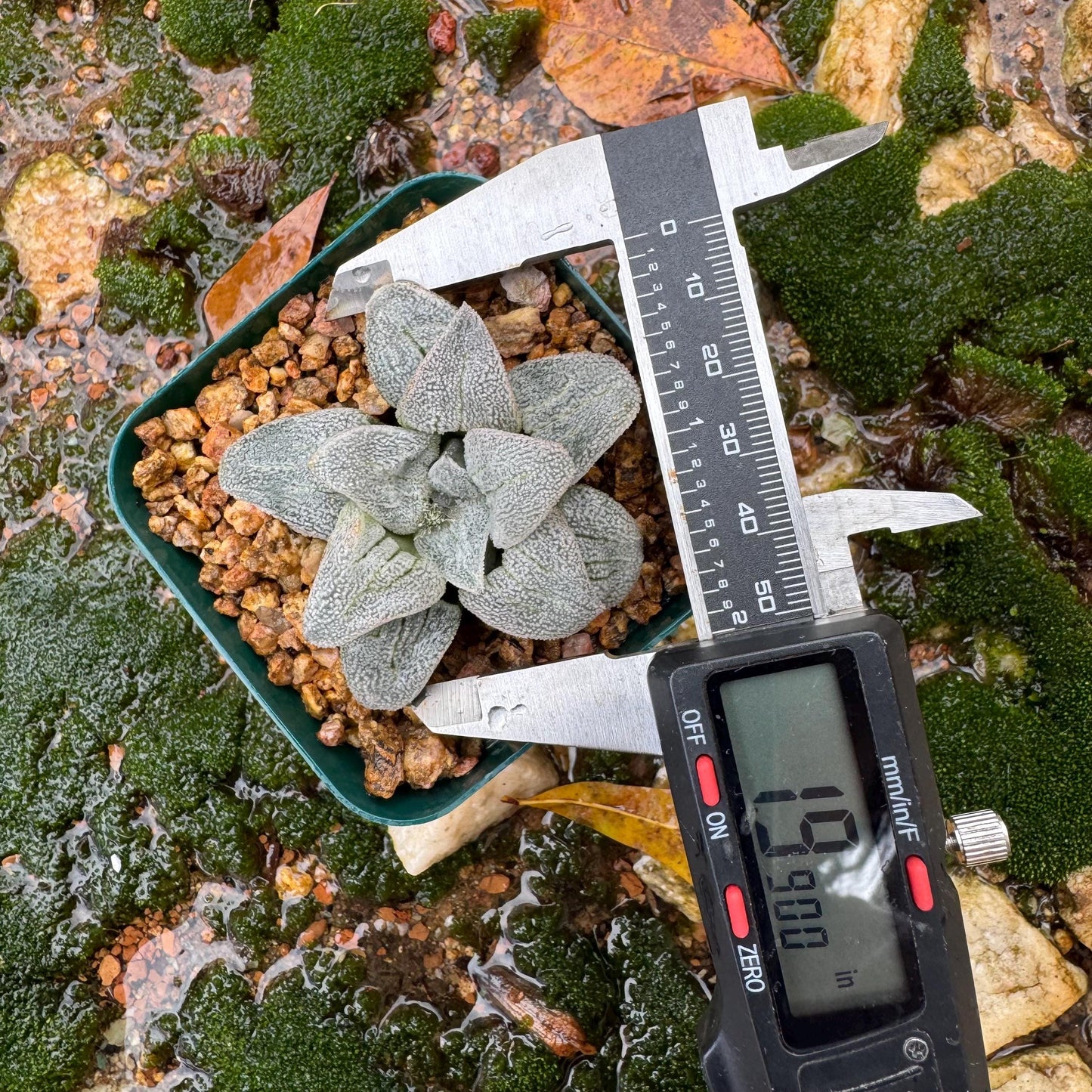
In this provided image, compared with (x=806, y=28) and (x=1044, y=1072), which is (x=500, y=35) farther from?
(x=1044, y=1072)

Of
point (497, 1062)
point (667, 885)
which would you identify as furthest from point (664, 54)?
point (497, 1062)

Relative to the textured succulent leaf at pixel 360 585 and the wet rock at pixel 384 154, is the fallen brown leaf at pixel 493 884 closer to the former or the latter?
the textured succulent leaf at pixel 360 585

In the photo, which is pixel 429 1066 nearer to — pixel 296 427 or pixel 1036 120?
pixel 296 427

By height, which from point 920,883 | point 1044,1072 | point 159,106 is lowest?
point 1044,1072

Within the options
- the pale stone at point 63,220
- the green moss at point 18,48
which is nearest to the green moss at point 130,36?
the green moss at point 18,48

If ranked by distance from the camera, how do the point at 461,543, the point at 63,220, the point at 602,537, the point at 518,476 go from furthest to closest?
the point at 63,220 → the point at 602,537 → the point at 461,543 → the point at 518,476

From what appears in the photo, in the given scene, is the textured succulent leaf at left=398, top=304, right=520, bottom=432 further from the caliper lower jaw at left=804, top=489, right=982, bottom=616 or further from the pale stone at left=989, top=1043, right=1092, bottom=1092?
the pale stone at left=989, top=1043, right=1092, bottom=1092

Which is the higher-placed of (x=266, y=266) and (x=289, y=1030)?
(x=266, y=266)
